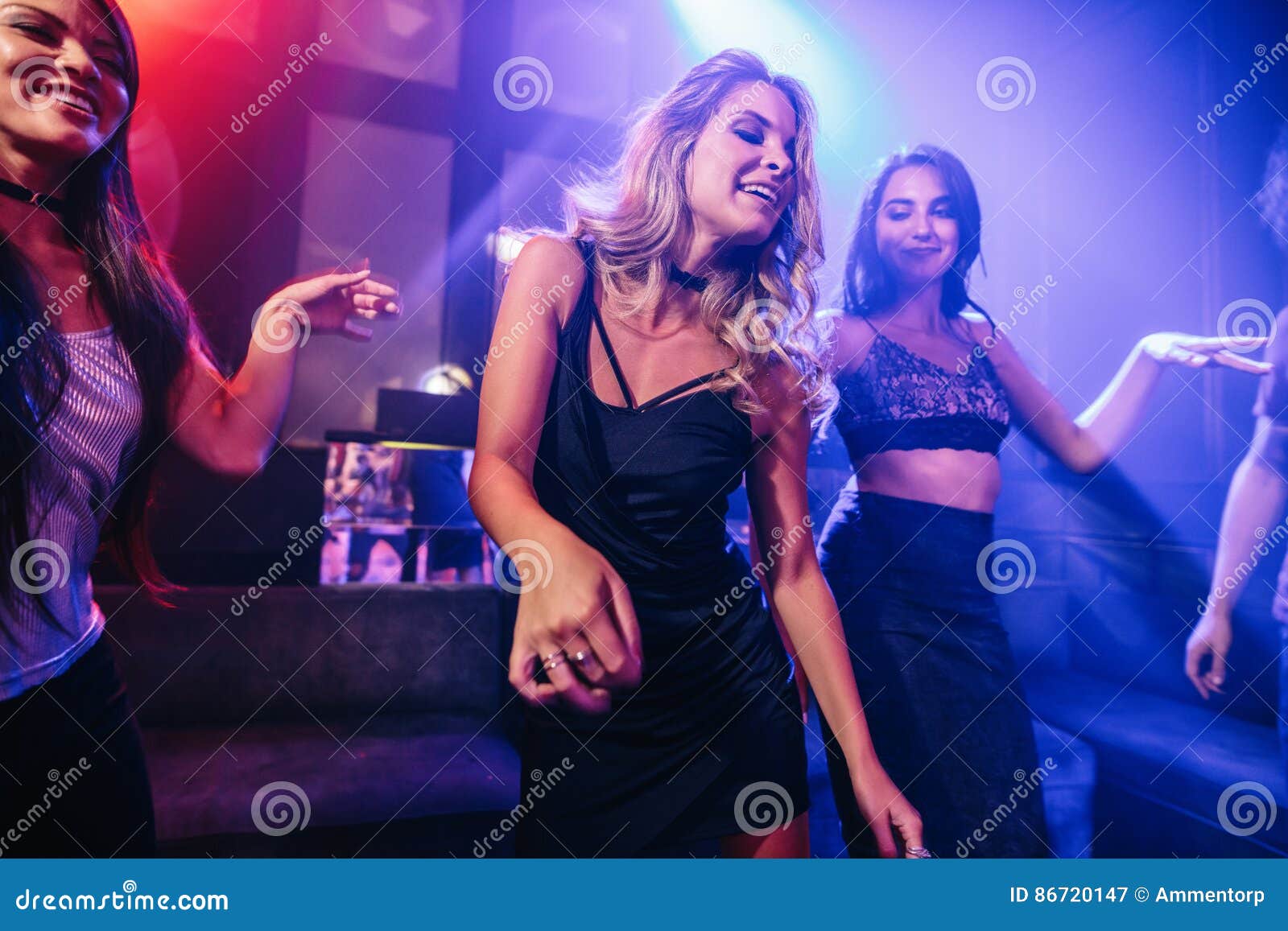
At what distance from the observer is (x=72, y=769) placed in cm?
86

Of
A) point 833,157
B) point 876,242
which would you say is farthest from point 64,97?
point 833,157

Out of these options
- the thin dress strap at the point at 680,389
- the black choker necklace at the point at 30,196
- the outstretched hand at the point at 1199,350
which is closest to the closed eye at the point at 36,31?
the black choker necklace at the point at 30,196

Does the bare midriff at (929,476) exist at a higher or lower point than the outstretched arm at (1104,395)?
lower

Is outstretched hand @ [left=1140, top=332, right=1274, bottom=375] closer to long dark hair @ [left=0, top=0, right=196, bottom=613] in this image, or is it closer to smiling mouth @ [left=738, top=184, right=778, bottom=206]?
smiling mouth @ [left=738, top=184, right=778, bottom=206]

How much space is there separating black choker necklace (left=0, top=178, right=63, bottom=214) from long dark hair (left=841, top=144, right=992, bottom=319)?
1.43 meters

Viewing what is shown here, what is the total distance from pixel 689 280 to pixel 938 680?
89cm

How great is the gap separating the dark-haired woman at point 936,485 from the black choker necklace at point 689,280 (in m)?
0.47

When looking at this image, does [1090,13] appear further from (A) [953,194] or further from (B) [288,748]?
(B) [288,748]

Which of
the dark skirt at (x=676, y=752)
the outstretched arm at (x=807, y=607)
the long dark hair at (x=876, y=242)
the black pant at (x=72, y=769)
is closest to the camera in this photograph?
the black pant at (x=72, y=769)

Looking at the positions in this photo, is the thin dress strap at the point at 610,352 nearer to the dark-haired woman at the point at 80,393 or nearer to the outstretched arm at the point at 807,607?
the outstretched arm at the point at 807,607

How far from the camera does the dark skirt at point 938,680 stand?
1.29 meters

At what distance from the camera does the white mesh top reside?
89cm

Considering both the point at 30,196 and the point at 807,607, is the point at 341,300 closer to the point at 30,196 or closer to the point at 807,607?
the point at 30,196
